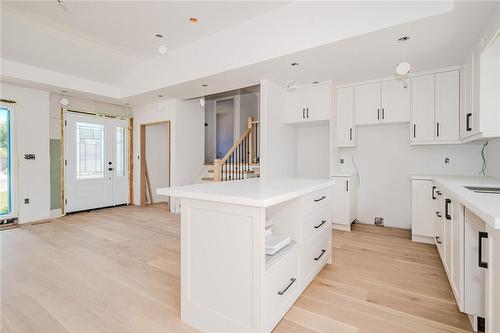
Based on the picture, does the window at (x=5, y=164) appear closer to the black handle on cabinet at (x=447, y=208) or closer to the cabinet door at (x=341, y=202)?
the cabinet door at (x=341, y=202)

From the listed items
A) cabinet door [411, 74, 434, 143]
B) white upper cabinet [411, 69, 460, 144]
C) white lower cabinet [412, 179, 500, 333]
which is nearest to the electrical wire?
white upper cabinet [411, 69, 460, 144]

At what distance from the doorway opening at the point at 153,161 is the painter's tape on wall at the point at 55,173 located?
1.69m

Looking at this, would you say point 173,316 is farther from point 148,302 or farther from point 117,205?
point 117,205

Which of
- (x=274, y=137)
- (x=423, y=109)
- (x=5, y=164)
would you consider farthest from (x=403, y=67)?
(x=5, y=164)

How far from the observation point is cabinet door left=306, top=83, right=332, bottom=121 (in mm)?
4172

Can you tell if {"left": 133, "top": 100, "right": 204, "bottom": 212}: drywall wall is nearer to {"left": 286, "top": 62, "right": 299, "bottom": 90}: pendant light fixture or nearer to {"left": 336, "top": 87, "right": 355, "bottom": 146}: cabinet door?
{"left": 286, "top": 62, "right": 299, "bottom": 90}: pendant light fixture

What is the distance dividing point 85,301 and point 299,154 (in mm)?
4112

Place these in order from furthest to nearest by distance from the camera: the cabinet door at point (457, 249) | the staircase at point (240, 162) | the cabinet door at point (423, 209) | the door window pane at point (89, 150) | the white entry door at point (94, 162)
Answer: the door window pane at point (89, 150), the white entry door at point (94, 162), the staircase at point (240, 162), the cabinet door at point (423, 209), the cabinet door at point (457, 249)

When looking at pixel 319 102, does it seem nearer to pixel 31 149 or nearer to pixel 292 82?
pixel 292 82

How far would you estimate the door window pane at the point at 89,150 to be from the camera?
554 cm

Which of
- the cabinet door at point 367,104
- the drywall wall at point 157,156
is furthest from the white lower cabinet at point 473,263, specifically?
the drywall wall at point 157,156

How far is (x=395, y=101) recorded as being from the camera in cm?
389

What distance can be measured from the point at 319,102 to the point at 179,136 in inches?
126

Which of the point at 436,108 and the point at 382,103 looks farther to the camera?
the point at 382,103
